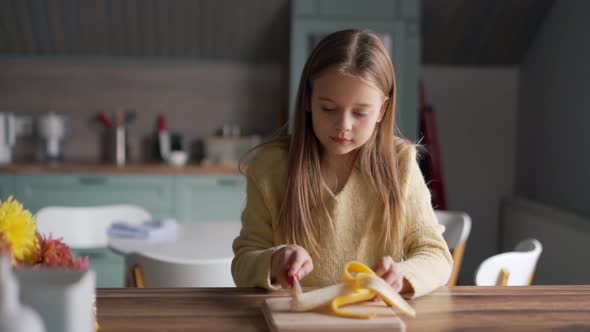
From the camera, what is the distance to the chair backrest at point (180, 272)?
1.46 m

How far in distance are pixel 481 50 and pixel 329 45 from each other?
302 cm

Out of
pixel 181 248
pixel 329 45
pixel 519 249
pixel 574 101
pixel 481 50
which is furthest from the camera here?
pixel 481 50

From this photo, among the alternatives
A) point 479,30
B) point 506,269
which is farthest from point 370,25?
A: point 506,269

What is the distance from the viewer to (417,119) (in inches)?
141

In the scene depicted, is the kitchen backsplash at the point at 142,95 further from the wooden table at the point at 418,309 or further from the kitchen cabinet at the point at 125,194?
the wooden table at the point at 418,309

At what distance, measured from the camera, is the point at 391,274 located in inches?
33.7

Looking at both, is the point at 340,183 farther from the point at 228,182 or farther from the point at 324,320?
the point at 228,182

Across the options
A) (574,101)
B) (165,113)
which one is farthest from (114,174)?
(574,101)

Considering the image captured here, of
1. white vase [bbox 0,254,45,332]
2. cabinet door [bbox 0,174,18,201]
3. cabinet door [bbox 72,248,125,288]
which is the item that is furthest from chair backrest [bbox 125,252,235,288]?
cabinet door [bbox 0,174,18,201]

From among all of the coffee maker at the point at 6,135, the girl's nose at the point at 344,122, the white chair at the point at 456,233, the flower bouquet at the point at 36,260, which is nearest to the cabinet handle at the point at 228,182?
the coffee maker at the point at 6,135

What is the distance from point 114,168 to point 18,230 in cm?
289

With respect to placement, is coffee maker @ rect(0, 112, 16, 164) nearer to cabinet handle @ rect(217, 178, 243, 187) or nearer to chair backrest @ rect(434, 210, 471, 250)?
cabinet handle @ rect(217, 178, 243, 187)

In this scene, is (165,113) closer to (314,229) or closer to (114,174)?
(114,174)

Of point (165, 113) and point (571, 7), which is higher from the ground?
point (571, 7)
